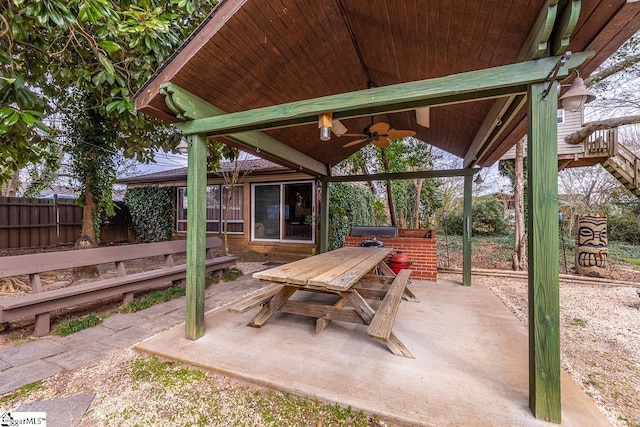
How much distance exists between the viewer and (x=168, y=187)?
30.8ft

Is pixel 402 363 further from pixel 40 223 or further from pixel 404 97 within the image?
pixel 40 223

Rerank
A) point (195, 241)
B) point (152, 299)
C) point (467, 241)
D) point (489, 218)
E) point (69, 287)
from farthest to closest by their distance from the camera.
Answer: point (489, 218) → point (467, 241) → point (152, 299) → point (69, 287) → point (195, 241)

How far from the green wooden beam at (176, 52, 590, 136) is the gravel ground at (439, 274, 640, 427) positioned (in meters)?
2.30

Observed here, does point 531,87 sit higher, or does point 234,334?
point 531,87

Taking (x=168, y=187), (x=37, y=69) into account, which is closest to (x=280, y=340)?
(x=37, y=69)

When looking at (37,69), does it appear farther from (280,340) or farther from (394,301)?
(394,301)

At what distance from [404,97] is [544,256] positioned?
1.47 meters

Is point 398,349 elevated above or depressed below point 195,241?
below

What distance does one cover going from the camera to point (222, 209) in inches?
344

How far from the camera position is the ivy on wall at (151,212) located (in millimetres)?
9414

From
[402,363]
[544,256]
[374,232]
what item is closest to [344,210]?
[374,232]

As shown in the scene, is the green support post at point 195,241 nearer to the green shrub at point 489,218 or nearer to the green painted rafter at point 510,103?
the green painted rafter at point 510,103

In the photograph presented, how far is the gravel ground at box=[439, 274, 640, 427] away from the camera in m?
1.93

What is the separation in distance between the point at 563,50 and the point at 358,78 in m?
2.45
